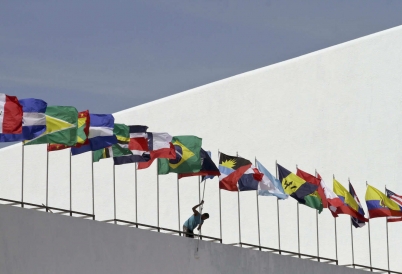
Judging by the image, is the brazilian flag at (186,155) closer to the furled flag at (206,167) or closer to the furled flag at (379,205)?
the furled flag at (206,167)

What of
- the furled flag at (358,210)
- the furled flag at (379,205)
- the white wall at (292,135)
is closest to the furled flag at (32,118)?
the furled flag at (358,210)

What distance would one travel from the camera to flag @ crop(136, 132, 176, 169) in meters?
19.9

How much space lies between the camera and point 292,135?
3116cm

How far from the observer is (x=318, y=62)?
31.0 m

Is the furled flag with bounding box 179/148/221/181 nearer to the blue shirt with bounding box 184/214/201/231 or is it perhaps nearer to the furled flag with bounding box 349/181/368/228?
the blue shirt with bounding box 184/214/201/231

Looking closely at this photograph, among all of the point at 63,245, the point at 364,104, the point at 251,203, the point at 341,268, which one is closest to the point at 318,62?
the point at 364,104

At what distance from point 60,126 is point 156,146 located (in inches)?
116

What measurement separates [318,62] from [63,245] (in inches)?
641

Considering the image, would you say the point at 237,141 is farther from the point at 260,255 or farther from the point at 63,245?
the point at 63,245

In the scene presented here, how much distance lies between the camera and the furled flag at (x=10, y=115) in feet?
54.7

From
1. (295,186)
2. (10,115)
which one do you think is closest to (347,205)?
(295,186)

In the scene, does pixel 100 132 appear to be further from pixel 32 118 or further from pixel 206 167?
pixel 206 167

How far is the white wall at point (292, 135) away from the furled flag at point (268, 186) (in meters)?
7.69

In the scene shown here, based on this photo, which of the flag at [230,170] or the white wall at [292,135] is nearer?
the flag at [230,170]
